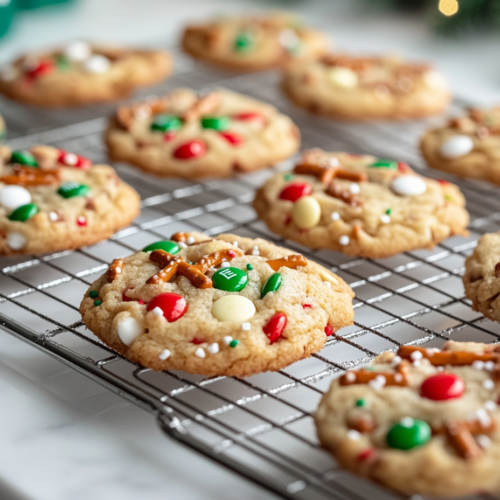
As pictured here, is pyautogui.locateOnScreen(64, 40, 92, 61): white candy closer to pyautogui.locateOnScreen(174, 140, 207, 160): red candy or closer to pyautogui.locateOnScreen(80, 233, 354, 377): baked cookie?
pyautogui.locateOnScreen(174, 140, 207, 160): red candy

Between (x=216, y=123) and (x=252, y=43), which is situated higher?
(x=252, y=43)

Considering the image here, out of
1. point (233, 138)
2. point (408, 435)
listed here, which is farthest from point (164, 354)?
point (233, 138)

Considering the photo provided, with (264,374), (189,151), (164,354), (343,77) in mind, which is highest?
(343,77)

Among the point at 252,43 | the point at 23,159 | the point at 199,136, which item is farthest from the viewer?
the point at 252,43

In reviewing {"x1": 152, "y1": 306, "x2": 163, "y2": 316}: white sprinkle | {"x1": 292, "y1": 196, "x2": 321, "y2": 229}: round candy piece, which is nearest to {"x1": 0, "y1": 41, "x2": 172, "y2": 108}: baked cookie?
{"x1": 292, "y1": 196, "x2": 321, "y2": 229}: round candy piece

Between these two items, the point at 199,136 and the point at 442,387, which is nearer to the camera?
the point at 442,387

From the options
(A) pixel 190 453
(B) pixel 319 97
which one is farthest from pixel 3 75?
(A) pixel 190 453

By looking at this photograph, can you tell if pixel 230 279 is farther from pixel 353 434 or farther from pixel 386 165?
pixel 386 165
